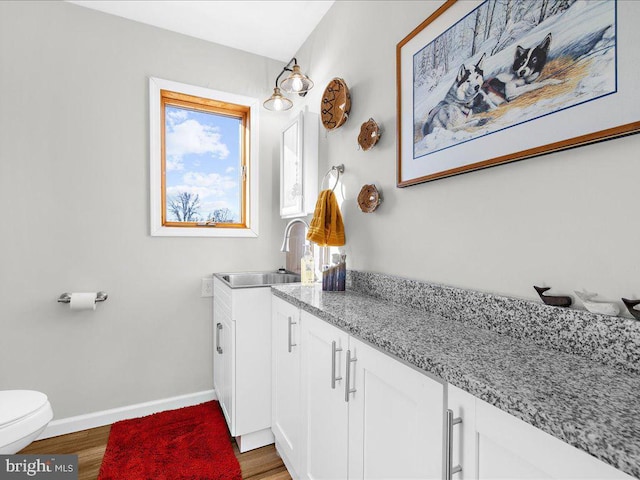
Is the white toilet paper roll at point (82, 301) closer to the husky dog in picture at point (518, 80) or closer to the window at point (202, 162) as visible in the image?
the window at point (202, 162)

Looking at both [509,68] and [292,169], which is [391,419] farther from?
[292,169]

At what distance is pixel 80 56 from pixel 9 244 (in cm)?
117

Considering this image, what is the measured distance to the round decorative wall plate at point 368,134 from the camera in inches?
62.4

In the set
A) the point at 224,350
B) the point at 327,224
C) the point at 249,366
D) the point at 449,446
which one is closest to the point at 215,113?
the point at 327,224

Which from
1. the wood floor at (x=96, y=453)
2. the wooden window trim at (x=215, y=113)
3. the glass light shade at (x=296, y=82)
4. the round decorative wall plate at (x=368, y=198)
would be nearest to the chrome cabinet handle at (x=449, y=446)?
the round decorative wall plate at (x=368, y=198)

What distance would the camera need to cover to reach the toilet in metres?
1.28

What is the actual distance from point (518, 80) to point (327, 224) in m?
1.03

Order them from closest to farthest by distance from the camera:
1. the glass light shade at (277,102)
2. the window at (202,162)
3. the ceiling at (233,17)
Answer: the ceiling at (233,17) → the glass light shade at (277,102) → the window at (202,162)

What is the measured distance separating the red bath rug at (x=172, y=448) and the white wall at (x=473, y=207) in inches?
48.2

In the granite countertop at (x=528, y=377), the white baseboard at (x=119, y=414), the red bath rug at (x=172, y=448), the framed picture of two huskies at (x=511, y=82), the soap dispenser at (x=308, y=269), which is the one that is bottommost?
the red bath rug at (x=172, y=448)

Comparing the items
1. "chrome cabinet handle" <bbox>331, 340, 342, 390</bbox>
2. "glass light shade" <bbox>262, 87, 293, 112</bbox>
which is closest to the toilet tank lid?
"chrome cabinet handle" <bbox>331, 340, 342, 390</bbox>

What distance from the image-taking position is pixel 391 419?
0.89m

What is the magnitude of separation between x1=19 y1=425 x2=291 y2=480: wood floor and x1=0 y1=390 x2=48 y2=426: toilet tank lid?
1.56 ft

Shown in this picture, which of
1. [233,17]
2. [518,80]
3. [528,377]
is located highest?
[233,17]
